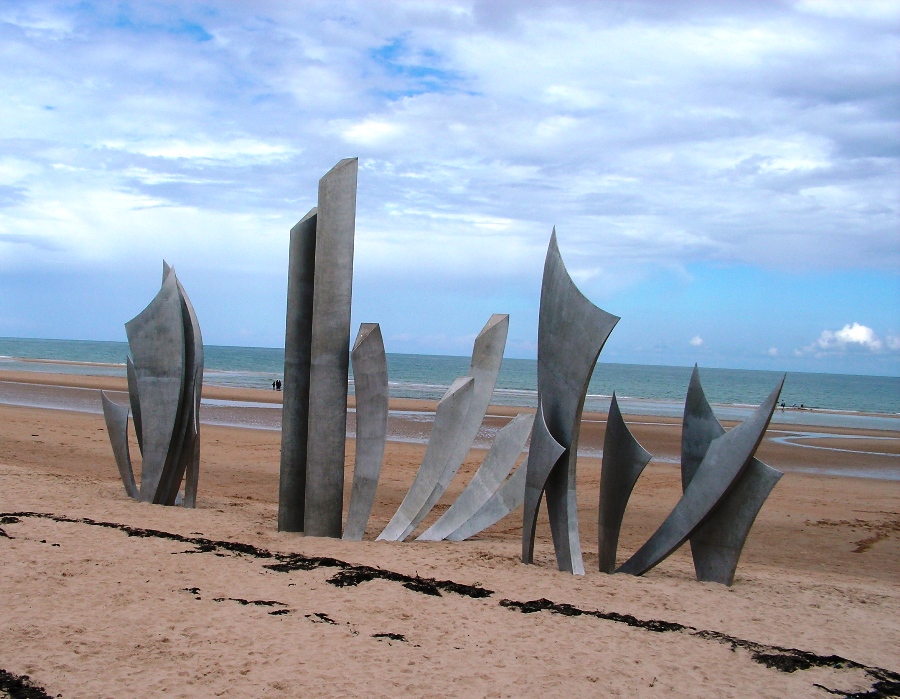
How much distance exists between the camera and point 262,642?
4867 millimetres

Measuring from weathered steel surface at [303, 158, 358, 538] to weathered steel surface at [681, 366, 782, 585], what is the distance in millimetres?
3362

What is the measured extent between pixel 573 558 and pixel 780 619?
1.80 m

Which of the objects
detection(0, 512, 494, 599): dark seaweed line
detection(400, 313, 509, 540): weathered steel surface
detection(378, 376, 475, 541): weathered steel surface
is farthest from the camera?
detection(400, 313, 509, 540): weathered steel surface

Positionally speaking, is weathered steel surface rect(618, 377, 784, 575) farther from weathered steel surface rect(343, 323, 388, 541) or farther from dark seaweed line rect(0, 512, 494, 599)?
weathered steel surface rect(343, 323, 388, 541)

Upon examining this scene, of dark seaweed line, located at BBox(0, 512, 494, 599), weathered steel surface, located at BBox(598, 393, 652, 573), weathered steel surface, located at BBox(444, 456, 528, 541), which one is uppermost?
weathered steel surface, located at BBox(598, 393, 652, 573)

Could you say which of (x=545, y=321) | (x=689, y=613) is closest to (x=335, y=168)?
(x=545, y=321)

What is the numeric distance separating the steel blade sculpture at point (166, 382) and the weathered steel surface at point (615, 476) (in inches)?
182

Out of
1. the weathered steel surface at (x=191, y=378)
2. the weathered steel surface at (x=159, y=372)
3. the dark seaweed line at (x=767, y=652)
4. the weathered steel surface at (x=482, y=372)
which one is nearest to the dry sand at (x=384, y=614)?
the dark seaweed line at (x=767, y=652)

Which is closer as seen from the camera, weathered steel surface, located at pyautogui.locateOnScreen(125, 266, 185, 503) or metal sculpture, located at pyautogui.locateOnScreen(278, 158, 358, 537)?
metal sculpture, located at pyautogui.locateOnScreen(278, 158, 358, 537)

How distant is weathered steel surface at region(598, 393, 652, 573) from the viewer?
22.6 ft

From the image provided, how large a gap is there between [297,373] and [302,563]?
222cm

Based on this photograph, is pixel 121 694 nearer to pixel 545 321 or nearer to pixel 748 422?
pixel 545 321

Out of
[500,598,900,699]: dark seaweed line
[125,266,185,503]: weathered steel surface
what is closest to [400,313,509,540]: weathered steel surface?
[500,598,900,699]: dark seaweed line

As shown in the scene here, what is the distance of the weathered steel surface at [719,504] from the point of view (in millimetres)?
6707
